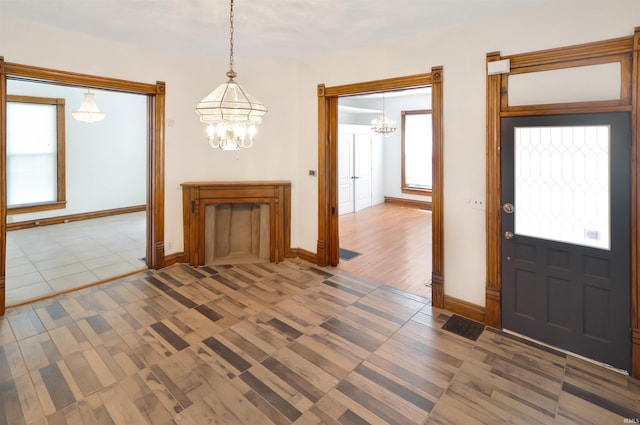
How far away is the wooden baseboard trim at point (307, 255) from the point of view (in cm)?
518

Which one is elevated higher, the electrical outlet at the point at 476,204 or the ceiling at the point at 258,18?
the ceiling at the point at 258,18

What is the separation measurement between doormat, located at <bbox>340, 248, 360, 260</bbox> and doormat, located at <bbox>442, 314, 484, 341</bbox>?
2188mm

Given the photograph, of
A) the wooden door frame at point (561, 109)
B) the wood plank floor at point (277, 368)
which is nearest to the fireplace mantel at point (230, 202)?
the wood plank floor at point (277, 368)

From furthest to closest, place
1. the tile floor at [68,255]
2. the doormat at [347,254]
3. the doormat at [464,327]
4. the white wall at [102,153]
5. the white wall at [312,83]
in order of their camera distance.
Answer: the white wall at [102,153], the doormat at [347,254], the tile floor at [68,255], the doormat at [464,327], the white wall at [312,83]

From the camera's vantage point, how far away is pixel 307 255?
17.3 feet

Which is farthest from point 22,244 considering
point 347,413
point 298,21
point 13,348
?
point 347,413

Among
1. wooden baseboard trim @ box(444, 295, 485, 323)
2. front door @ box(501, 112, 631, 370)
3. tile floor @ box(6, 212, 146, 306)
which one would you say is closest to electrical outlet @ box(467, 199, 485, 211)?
front door @ box(501, 112, 631, 370)

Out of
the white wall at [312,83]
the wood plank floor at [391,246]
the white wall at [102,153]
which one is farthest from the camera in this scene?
the white wall at [102,153]

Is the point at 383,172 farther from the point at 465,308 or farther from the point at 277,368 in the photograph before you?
the point at 277,368

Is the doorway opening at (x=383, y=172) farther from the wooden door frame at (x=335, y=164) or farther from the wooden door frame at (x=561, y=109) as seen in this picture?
the wooden door frame at (x=561, y=109)

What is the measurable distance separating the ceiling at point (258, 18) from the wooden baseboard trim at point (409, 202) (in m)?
6.45

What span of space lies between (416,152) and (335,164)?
582cm

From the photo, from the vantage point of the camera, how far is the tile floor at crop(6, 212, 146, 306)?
435cm

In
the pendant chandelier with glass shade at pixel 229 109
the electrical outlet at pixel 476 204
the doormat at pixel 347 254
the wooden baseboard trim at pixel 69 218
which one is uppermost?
the pendant chandelier with glass shade at pixel 229 109
